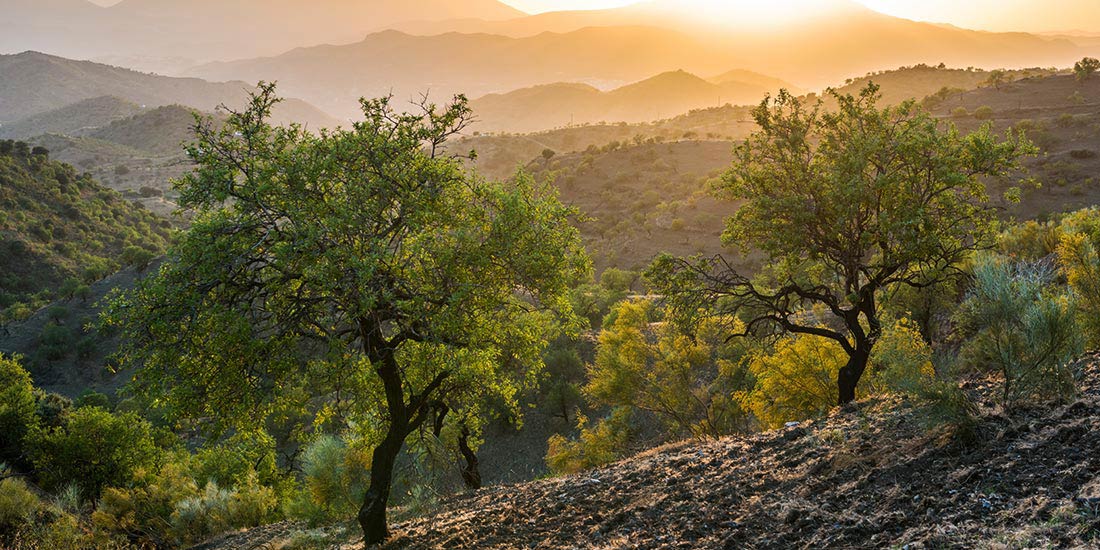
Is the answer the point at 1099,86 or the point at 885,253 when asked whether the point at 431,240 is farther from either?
the point at 1099,86

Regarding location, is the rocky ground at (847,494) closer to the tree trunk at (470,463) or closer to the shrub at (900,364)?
the shrub at (900,364)

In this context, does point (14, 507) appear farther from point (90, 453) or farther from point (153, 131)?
point (153, 131)

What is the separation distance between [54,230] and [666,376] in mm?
73151

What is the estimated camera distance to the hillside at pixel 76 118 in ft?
558

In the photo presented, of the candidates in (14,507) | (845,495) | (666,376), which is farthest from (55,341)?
(845,495)

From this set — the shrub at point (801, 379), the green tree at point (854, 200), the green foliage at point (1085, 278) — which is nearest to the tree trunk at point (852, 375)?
the green tree at point (854, 200)

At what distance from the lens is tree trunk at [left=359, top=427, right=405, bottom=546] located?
34.2 feet

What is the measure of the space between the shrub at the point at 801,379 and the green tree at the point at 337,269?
8952 mm

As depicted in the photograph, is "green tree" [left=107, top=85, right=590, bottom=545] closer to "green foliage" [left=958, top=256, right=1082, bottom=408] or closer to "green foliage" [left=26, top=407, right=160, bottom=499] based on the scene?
"green foliage" [left=958, top=256, right=1082, bottom=408]

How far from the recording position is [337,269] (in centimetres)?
790

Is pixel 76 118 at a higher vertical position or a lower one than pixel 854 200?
higher

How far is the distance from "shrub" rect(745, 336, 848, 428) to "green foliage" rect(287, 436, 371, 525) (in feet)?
39.1

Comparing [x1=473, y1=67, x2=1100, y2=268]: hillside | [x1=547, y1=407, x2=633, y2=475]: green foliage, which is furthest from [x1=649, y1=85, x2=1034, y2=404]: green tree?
[x1=473, y1=67, x2=1100, y2=268]: hillside

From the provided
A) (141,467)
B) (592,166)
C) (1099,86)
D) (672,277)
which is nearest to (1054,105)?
(1099,86)
